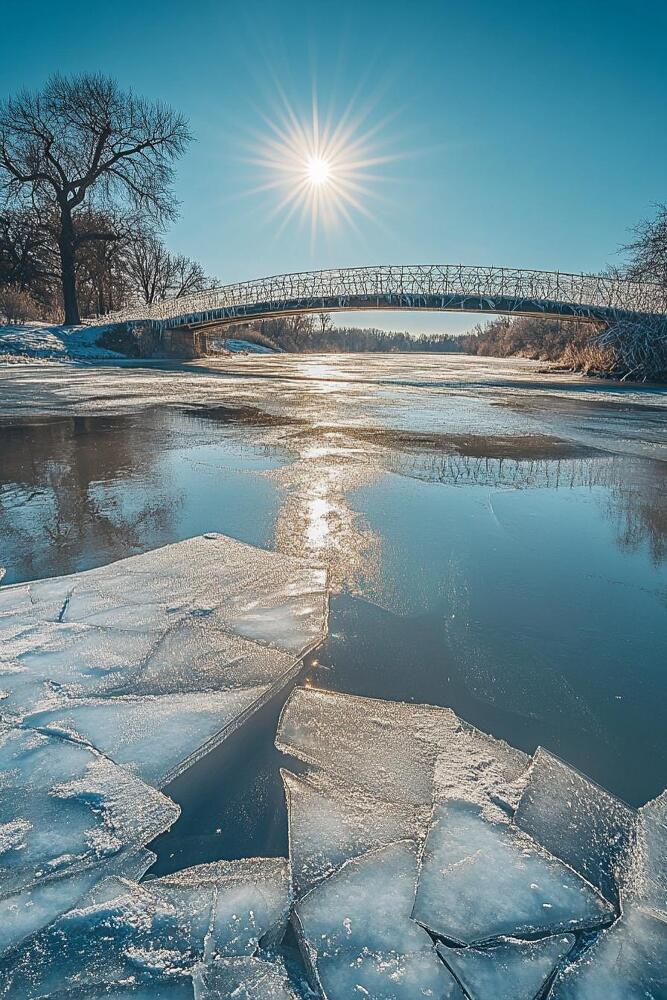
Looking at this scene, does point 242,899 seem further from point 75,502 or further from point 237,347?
point 237,347

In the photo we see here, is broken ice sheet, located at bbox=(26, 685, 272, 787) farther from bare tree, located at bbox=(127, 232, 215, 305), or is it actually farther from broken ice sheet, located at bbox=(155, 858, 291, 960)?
bare tree, located at bbox=(127, 232, 215, 305)

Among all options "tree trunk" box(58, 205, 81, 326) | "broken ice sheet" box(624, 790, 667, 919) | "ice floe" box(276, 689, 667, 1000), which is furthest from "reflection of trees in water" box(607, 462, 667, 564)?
"tree trunk" box(58, 205, 81, 326)

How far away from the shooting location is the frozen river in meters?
1.25

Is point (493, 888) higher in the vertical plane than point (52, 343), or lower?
lower

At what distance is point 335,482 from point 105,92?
2538 centimetres

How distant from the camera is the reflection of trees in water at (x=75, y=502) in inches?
92.0

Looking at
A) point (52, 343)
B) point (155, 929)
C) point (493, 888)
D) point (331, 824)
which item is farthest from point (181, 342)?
point (493, 888)

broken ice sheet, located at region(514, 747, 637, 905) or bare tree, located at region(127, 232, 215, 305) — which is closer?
broken ice sheet, located at region(514, 747, 637, 905)

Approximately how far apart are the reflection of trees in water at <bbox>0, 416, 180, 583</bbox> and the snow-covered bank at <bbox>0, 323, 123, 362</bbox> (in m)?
15.5

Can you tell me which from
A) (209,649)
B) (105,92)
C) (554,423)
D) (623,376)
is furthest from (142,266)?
(209,649)

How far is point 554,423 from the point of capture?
261 inches

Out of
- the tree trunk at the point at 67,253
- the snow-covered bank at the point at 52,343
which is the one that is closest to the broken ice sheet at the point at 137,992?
the snow-covered bank at the point at 52,343

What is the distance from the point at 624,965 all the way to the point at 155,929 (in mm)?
778

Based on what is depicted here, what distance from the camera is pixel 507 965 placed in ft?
2.63
